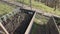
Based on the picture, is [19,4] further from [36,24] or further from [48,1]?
[36,24]

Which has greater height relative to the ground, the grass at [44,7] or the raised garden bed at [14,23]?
the raised garden bed at [14,23]

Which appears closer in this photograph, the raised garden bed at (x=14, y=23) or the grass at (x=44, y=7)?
the raised garden bed at (x=14, y=23)

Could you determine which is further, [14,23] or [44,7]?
[44,7]

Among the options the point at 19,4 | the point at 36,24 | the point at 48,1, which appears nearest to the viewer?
the point at 36,24

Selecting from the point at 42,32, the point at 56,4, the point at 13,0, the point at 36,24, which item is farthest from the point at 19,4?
the point at 42,32

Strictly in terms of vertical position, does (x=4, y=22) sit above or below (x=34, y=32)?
above

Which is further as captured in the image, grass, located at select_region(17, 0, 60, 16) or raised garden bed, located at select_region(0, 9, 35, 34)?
grass, located at select_region(17, 0, 60, 16)

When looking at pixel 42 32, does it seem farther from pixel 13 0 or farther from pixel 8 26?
pixel 13 0

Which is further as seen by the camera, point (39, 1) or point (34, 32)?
point (39, 1)

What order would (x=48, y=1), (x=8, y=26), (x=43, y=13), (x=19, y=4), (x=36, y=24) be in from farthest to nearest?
(x=48, y=1) → (x=19, y=4) → (x=43, y=13) → (x=36, y=24) → (x=8, y=26)

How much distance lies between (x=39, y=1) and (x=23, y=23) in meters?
12.3

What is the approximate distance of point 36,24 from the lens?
16016 mm

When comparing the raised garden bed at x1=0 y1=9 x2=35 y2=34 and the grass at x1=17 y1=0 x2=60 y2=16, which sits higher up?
the raised garden bed at x1=0 y1=9 x2=35 y2=34

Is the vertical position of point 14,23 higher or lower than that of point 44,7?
higher
